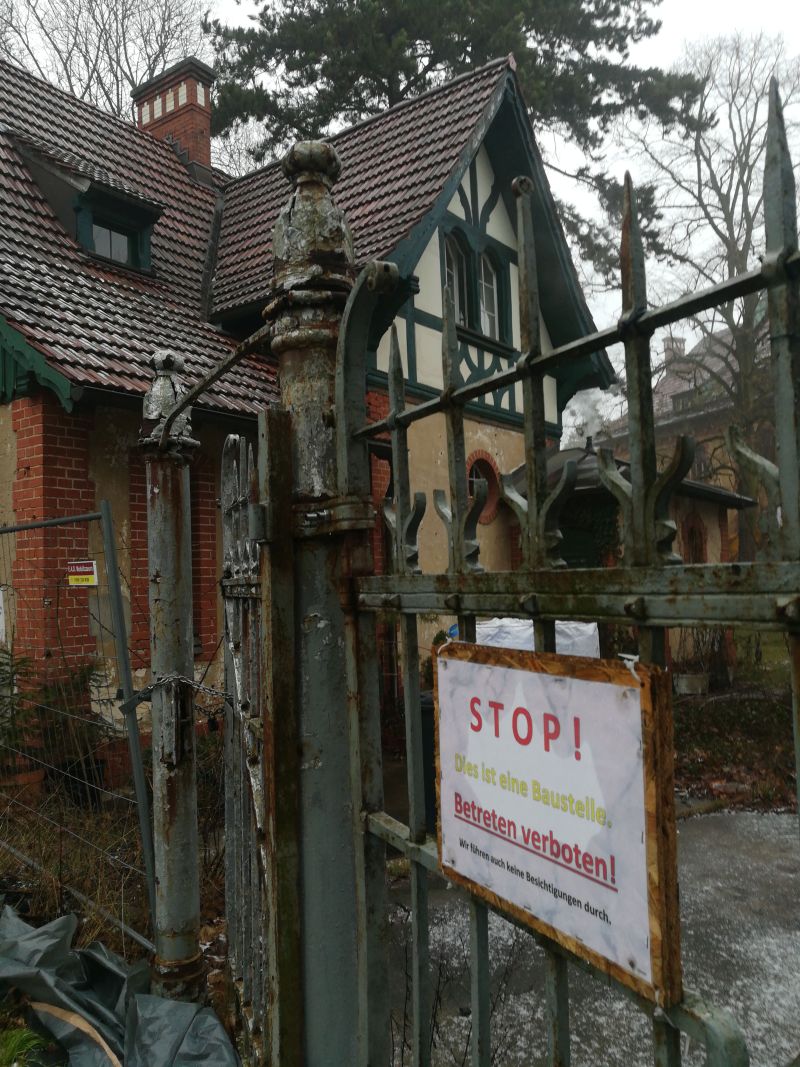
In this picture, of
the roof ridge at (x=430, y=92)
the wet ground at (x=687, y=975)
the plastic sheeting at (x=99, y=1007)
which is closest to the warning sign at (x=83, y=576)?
the plastic sheeting at (x=99, y=1007)

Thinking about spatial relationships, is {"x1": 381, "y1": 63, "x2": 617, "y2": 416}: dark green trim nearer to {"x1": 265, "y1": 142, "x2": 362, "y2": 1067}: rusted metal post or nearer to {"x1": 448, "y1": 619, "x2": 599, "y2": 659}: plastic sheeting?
{"x1": 448, "y1": 619, "x2": 599, "y2": 659}: plastic sheeting

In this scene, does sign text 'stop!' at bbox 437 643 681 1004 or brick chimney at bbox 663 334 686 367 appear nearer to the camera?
sign text 'stop!' at bbox 437 643 681 1004

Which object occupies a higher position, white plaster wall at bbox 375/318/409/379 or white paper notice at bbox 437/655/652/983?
white plaster wall at bbox 375/318/409/379

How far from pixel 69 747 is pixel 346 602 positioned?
4.38m

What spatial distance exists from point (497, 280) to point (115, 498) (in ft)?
23.7

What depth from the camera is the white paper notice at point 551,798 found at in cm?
110

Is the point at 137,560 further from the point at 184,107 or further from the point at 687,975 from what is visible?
the point at 184,107

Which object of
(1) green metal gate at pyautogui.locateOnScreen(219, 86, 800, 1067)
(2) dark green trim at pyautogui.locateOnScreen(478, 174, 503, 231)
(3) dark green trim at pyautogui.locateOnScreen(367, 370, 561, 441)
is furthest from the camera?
(2) dark green trim at pyautogui.locateOnScreen(478, 174, 503, 231)

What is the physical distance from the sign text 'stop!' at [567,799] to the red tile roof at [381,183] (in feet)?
26.8

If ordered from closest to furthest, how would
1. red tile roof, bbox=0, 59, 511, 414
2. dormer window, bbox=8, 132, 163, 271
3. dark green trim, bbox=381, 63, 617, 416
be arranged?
1. red tile roof, bbox=0, 59, 511, 414
2. dormer window, bbox=8, 132, 163, 271
3. dark green trim, bbox=381, 63, 617, 416

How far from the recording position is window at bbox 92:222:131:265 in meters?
9.25

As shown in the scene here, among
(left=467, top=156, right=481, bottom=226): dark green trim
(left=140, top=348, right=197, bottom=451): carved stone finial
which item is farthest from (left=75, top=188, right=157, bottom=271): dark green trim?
(left=140, top=348, right=197, bottom=451): carved stone finial

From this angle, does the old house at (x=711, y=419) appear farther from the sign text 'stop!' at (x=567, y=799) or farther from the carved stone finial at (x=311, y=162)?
the sign text 'stop!' at (x=567, y=799)

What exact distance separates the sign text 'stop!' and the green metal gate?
71 mm
